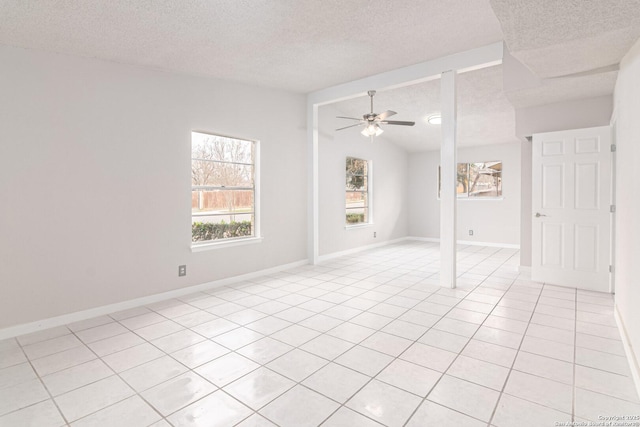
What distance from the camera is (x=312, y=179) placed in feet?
18.8

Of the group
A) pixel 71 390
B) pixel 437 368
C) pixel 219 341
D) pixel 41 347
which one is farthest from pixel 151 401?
pixel 437 368

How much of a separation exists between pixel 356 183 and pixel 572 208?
404 centimetres

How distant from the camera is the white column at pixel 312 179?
5707 mm

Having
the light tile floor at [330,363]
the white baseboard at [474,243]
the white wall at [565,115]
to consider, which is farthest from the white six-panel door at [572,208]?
the white baseboard at [474,243]

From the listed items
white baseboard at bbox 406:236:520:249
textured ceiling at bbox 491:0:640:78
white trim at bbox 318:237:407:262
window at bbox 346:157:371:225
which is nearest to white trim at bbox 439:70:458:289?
textured ceiling at bbox 491:0:640:78

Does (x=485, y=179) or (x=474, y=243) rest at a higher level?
(x=485, y=179)

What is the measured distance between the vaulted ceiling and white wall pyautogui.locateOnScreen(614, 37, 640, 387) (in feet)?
0.86

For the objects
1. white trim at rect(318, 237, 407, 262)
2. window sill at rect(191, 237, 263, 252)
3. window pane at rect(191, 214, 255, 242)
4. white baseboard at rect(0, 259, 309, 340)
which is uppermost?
window pane at rect(191, 214, 255, 242)

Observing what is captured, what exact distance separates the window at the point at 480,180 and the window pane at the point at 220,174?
5669 millimetres

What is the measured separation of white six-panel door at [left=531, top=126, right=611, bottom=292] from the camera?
395cm

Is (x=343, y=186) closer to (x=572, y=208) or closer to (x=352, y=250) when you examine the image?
(x=352, y=250)

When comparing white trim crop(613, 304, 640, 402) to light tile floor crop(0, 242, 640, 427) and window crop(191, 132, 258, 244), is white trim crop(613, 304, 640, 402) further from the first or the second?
window crop(191, 132, 258, 244)

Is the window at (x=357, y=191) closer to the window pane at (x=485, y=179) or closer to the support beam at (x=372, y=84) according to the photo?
the support beam at (x=372, y=84)

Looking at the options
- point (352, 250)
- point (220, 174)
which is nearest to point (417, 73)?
point (220, 174)
